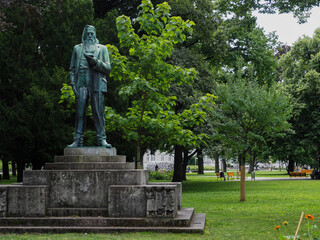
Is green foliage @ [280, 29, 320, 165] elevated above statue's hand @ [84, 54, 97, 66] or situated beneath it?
elevated above

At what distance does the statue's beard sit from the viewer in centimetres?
1108

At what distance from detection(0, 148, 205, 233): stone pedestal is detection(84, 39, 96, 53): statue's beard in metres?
2.62

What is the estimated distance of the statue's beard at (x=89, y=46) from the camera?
36.3 ft

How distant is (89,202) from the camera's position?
399 inches

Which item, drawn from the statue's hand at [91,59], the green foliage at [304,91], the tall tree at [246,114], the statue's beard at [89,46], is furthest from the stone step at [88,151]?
the green foliage at [304,91]

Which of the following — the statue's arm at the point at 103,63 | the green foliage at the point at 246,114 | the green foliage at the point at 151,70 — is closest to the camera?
the statue's arm at the point at 103,63

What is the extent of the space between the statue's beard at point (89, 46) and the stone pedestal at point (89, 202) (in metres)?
2.62

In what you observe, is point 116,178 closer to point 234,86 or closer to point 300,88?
point 234,86

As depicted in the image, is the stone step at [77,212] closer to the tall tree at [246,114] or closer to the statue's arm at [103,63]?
the statue's arm at [103,63]

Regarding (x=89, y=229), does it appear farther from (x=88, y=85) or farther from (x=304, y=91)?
(x=304, y=91)

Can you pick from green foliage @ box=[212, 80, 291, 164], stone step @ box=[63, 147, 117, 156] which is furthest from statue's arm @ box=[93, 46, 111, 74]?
green foliage @ box=[212, 80, 291, 164]

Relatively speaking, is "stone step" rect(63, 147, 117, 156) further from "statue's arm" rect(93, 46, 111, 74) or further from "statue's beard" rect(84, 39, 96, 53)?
"statue's beard" rect(84, 39, 96, 53)

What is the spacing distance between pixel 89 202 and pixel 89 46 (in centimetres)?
369

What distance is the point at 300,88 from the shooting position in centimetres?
4328
